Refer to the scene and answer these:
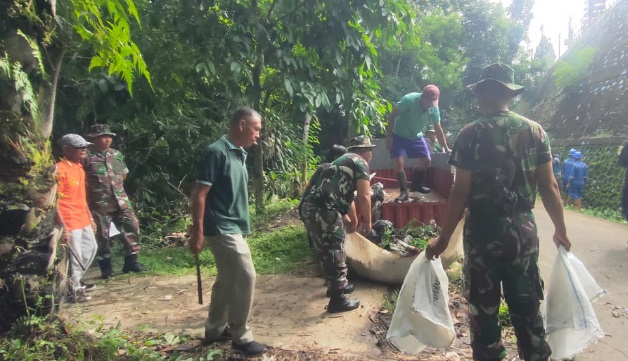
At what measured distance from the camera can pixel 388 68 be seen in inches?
709

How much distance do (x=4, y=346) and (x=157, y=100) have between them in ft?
17.0

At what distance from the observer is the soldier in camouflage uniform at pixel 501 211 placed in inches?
93.2

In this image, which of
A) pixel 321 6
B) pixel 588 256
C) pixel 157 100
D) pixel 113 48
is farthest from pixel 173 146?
pixel 588 256

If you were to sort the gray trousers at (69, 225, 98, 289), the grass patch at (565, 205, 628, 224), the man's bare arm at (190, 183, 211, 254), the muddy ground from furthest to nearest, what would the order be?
the grass patch at (565, 205, 628, 224) < the gray trousers at (69, 225, 98, 289) < the muddy ground < the man's bare arm at (190, 183, 211, 254)

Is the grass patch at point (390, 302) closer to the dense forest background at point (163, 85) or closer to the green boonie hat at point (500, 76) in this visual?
the green boonie hat at point (500, 76)

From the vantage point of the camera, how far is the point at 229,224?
118 inches

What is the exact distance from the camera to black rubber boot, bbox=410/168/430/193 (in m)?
6.34

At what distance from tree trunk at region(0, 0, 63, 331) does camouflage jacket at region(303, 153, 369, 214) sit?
6.69 ft

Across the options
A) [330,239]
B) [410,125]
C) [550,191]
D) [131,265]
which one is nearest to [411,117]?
[410,125]

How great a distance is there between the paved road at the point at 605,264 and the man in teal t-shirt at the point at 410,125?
203 cm

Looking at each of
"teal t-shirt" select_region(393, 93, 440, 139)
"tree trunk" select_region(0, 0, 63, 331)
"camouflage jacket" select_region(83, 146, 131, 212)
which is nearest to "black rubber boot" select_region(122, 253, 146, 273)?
"camouflage jacket" select_region(83, 146, 131, 212)

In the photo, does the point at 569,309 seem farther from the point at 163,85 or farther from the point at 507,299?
the point at 163,85

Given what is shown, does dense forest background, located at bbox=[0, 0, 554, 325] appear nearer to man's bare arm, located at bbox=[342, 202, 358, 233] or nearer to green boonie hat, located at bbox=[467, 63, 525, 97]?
man's bare arm, located at bbox=[342, 202, 358, 233]

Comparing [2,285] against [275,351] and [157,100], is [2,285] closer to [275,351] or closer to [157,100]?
[275,351]
